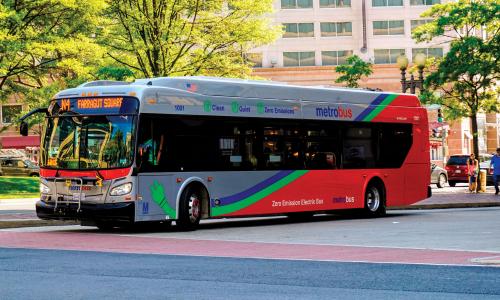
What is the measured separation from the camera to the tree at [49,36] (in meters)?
42.4

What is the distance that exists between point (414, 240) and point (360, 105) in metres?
9.45

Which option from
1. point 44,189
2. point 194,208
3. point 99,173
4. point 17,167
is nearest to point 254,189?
point 194,208

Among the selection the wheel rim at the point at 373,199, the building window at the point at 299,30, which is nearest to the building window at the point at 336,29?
the building window at the point at 299,30

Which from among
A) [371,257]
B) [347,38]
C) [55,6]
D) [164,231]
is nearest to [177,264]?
[371,257]

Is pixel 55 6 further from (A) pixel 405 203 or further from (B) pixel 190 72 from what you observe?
(A) pixel 405 203

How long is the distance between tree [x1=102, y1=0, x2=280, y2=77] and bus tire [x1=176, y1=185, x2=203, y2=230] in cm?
2454

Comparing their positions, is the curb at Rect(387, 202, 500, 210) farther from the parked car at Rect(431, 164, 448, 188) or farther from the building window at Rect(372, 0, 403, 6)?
the building window at Rect(372, 0, 403, 6)

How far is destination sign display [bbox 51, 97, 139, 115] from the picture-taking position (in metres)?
20.8

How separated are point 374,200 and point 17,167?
45.5 meters

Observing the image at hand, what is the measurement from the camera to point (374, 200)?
27.7m

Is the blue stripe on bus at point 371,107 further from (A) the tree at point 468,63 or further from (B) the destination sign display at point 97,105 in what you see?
(A) the tree at point 468,63

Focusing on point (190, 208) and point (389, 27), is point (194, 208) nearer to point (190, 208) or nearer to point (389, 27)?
point (190, 208)

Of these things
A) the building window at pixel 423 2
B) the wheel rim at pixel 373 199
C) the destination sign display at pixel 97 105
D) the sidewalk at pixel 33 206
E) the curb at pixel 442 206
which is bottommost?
the curb at pixel 442 206

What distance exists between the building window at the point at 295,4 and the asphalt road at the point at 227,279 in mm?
70722
